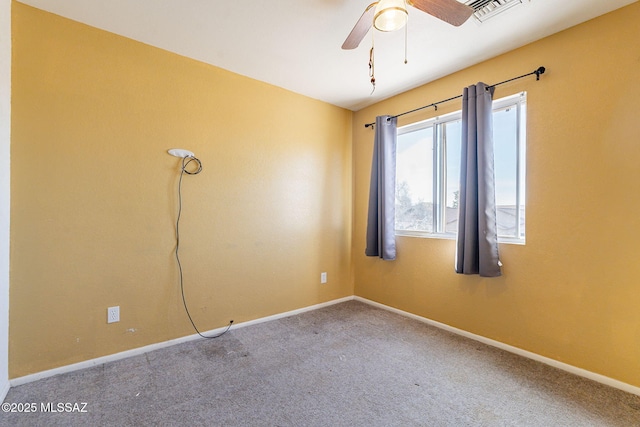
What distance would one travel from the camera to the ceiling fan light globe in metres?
1.38

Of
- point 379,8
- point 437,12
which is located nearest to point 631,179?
point 437,12

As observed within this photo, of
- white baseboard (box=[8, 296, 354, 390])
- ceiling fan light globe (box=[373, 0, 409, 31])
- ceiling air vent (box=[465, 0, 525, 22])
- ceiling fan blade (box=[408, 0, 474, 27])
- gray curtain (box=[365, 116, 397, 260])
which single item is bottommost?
white baseboard (box=[8, 296, 354, 390])

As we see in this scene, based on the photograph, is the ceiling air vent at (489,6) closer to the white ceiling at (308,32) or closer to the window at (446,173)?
the white ceiling at (308,32)

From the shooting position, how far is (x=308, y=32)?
2129mm

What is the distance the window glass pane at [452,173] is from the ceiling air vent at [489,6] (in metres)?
1.00

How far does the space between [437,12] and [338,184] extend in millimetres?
2244

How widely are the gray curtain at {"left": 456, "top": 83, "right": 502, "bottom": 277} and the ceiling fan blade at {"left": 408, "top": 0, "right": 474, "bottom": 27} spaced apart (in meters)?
1.04

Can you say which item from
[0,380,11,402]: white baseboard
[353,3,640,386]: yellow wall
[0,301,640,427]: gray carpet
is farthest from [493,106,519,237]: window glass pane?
[0,380,11,402]: white baseboard

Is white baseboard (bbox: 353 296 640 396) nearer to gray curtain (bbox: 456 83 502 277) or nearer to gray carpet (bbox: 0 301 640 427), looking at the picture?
gray carpet (bbox: 0 301 640 427)

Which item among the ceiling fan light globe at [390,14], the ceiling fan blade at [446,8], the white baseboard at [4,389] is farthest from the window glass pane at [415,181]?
the white baseboard at [4,389]

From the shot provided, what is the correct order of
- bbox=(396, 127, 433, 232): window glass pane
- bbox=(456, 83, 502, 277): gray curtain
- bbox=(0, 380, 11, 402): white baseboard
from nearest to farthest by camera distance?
bbox=(0, 380, 11, 402): white baseboard
bbox=(456, 83, 502, 277): gray curtain
bbox=(396, 127, 433, 232): window glass pane

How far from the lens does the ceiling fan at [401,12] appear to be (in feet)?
4.57

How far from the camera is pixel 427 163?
3.07 metres

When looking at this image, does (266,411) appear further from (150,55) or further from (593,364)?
(150,55)
